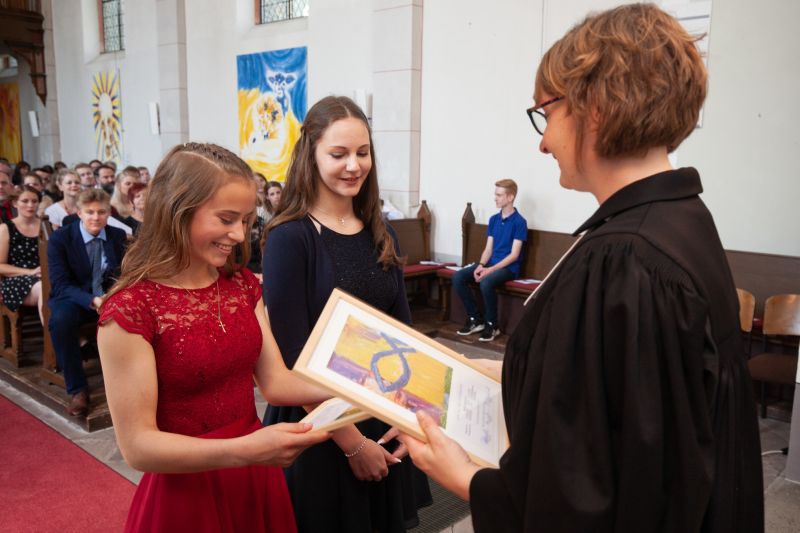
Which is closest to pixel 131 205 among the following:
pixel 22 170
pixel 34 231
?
pixel 34 231

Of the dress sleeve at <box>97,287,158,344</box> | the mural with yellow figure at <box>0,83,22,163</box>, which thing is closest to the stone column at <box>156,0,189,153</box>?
the mural with yellow figure at <box>0,83,22,163</box>

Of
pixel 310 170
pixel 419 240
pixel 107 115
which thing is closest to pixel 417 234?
pixel 419 240

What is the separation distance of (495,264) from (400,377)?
188 inches

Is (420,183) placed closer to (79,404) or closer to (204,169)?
(79,404)

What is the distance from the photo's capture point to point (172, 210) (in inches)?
51.5

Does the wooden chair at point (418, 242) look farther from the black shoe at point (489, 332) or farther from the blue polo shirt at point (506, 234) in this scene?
the black shoe at point (489, 332)

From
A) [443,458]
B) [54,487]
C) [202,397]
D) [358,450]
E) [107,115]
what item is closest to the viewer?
[443,458]

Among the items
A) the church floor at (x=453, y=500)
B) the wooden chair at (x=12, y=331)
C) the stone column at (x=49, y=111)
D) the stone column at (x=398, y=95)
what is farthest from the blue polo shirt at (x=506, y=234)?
the stone column at (x=49, y=111)

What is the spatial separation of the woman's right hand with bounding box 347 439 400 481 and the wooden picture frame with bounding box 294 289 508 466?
410 mm

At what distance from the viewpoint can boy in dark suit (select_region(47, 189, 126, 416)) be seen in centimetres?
383

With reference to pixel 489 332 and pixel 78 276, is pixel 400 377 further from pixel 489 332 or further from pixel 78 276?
pixel 489 332

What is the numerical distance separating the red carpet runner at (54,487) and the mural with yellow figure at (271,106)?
514cm

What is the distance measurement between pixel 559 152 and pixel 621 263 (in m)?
0.22

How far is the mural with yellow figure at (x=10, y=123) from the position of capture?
14.0 metres
